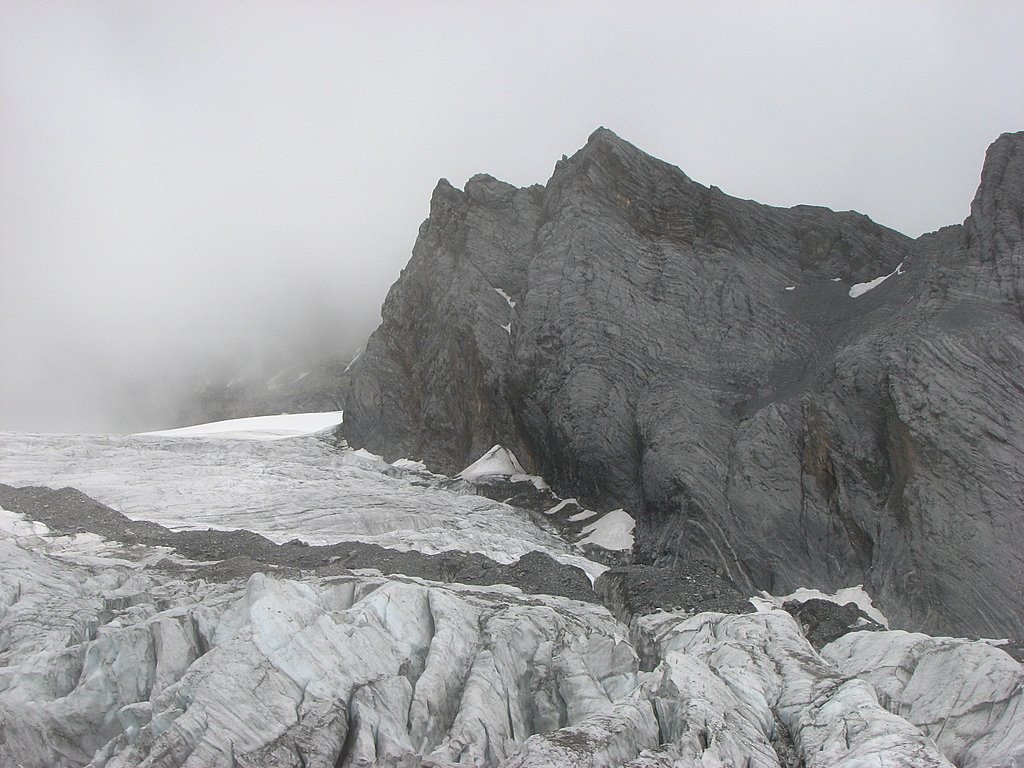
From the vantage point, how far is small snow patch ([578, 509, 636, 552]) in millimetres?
35719

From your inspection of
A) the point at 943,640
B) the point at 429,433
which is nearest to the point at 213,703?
the point at 943,640

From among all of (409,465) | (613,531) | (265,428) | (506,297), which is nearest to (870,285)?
(613,531)

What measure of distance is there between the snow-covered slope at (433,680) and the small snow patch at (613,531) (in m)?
10.6

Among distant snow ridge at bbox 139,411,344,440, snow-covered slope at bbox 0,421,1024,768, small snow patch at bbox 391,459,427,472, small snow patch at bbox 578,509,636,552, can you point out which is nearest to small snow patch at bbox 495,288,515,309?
small snow patch at bbox 391,459,427,472

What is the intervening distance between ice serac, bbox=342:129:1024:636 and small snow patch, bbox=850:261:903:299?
1.77 ft

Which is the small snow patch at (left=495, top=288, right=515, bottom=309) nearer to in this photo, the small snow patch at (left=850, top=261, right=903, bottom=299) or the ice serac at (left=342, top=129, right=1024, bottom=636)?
the ice serac at (left=342, top=129, right=1024, bottom=636)

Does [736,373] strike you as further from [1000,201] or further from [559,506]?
[1000,201]

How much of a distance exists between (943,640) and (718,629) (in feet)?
18.2

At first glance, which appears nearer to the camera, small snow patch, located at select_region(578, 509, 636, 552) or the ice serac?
the ice serac

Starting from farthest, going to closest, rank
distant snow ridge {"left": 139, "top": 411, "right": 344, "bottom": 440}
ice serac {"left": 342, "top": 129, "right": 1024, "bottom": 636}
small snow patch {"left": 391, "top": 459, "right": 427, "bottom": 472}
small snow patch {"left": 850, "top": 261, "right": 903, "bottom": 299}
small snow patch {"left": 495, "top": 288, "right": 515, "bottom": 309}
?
distant snow ridge {"left": 139, "top": 411, "right": 344, "bottom": 440} < small snow patch {"left": 495, "top": 288, "right": 515, "bottom": 309} < small snow patch {"left": 391, "top": 459, "right": 427, "bottom": 472} < small snow patch {"left": 850, "top": 261, "right": 903, "bottom": 299} < ice serac {"left": 342, "top": 129, "right": 1024, "bottom": 636}

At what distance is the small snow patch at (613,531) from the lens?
117 ft

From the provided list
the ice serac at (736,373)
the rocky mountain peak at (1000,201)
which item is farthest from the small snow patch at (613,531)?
the rocky mountain peak at (1000,201)

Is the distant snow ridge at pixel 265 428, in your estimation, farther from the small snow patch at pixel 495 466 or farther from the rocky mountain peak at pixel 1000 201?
the rocky mountain peak at pixel 1000 201

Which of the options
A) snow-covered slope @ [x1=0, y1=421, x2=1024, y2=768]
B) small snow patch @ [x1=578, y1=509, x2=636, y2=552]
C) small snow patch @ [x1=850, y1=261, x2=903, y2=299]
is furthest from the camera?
small snow patch @ [x1=850, y1=261, x2=903, y2=299]
